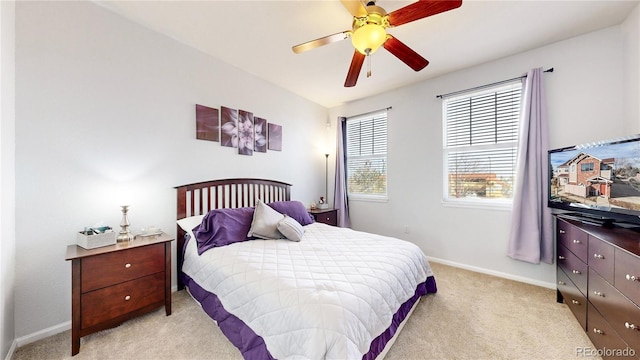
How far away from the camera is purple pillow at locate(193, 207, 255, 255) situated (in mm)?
2137

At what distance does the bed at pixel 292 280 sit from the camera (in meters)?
1.19

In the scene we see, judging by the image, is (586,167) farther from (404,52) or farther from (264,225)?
(264,225)

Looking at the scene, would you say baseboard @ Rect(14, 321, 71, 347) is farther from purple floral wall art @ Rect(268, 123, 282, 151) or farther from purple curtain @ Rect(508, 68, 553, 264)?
purple curtain @ Rect(508, 68, 553, 264)

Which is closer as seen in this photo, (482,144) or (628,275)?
(628,275)

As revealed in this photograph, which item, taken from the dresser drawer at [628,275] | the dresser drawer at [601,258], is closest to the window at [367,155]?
the dresser drawer at [601,258]

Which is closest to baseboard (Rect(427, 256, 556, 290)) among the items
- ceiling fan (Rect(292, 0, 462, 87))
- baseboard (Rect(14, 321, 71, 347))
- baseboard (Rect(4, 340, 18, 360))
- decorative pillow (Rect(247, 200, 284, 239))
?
decorative pillow (Rect(247, 200, 284, 239))

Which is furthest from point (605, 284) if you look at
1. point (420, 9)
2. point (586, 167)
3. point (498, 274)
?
point (420, 9)

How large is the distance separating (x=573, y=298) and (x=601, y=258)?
26.9 inches

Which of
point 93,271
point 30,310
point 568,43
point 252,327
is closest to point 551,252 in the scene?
point 568,43

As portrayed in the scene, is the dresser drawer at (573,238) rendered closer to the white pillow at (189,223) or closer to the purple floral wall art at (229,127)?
the white pillow at (189,223)

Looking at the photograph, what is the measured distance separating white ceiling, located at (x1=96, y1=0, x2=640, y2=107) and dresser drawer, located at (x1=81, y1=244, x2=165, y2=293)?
2077 millimetres

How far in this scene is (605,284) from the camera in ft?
4.75

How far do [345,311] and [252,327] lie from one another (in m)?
0.60

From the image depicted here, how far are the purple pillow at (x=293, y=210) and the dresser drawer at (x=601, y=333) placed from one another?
2.53 m
